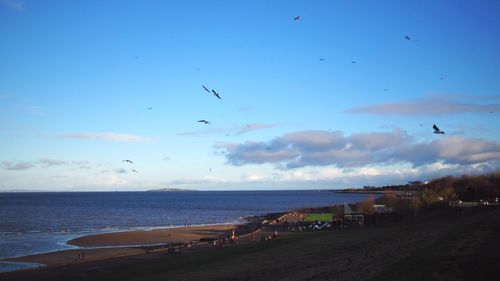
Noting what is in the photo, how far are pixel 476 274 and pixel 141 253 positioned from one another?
113 ft

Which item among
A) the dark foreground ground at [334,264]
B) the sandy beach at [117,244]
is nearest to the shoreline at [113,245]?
the sandy beach at [117,244]

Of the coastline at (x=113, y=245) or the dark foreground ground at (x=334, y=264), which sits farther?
the coastline at (x=113, y=245)

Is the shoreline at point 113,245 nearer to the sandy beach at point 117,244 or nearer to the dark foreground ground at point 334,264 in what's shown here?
the sandy beach at point 117,244

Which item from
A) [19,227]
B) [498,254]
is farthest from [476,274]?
[19,227]

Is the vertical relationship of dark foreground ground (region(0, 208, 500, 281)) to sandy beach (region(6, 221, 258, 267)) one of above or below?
above

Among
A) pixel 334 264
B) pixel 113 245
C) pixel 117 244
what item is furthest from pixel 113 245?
pixel 334 264

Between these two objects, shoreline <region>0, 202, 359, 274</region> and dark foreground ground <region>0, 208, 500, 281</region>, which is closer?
dark foreground ground <region>0, 208, 500, 281</region>

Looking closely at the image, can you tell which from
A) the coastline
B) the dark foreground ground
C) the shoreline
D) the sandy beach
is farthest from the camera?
the sandy beach

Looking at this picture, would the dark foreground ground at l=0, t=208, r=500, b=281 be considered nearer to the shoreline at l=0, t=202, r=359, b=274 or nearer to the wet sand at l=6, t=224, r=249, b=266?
the wet sand at l=6, t=224, r=249, b=266

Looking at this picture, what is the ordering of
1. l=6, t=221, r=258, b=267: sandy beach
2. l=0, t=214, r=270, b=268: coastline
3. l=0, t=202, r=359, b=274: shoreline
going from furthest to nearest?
1. l=6, t=221, r=258, b=267: sandy beach
2. l=0, t=202, r=359, b=274: shoreline
3. l=0, t=214, r=270, b=268: coastline

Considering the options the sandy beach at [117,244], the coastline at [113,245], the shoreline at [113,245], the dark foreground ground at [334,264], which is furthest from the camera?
the sandy beach at [117,244]

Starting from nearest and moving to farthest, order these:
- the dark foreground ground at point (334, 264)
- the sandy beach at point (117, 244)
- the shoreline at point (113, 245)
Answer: the dark foreground ground at point (334, 264), the shoreline at point (113, 245), the sandy beach at point (117, 244)

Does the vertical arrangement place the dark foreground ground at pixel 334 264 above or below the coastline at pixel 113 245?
above

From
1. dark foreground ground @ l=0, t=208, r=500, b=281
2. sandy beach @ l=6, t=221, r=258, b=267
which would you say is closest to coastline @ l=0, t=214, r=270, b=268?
sandy beach @ l=6, t=221, r=258, b=267
